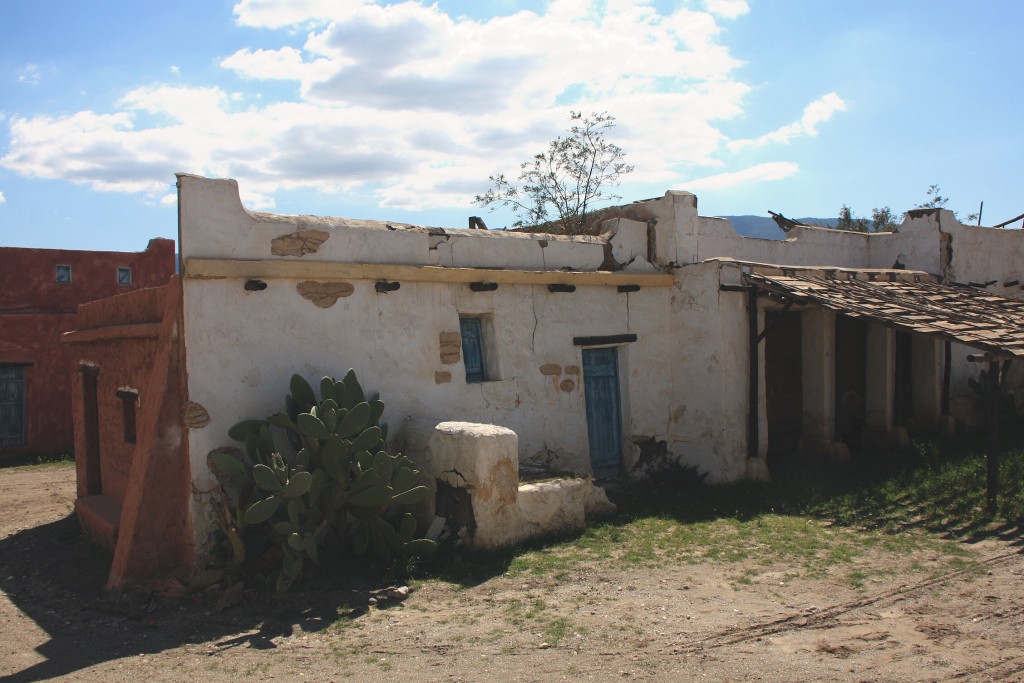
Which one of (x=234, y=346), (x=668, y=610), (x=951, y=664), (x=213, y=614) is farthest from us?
(x=234, y=346)

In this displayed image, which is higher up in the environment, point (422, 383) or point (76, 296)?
point (76, 296)

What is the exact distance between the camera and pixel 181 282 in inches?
274

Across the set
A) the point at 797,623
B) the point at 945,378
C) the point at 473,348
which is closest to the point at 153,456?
the point at 473,348

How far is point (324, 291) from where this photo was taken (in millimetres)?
7797

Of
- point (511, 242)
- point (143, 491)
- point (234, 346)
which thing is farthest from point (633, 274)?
point (143, 491)

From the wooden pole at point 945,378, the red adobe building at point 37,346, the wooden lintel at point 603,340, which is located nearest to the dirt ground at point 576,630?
the wooden lintel at point 603,340

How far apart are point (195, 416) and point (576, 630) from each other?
371 centimetres

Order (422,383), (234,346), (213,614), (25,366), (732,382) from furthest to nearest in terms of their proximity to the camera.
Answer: (25,366) < (732,382) < (422,383) < (234,346) < (213,614)

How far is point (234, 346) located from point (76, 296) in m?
11.3

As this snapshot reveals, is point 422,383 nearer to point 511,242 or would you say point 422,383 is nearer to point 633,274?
point 511,242

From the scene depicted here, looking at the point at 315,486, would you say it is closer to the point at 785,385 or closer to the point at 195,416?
the point at 195,416

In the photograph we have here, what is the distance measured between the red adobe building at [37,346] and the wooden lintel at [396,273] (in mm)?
10618

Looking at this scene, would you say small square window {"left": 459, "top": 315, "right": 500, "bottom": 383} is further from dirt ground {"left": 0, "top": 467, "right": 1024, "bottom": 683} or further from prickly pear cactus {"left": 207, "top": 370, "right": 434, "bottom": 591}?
dirt ground {"left": 0, "top": 467, "right": 1024, "bottom": 683}

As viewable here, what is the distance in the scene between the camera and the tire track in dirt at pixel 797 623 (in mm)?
5113
